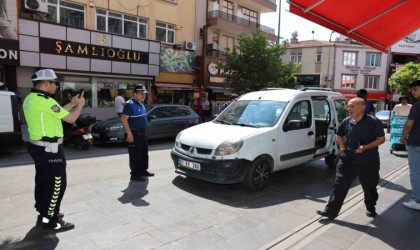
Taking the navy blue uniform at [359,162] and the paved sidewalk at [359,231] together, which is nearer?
the paved sidewalk at [359,231]

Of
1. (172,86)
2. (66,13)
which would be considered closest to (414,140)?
(66,13)

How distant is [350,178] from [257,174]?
1.75 metres

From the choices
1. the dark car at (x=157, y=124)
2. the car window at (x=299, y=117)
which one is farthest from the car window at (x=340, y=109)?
the dark car at (x=157, y=124)

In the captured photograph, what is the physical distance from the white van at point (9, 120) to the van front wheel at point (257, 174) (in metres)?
6.53

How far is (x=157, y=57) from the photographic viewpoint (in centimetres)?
1920

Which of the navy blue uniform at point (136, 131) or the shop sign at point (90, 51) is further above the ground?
the shop sign at point (90, 51)

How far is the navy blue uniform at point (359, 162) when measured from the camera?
14.2ft

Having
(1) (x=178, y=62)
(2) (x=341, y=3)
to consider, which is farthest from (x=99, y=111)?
(2) (x=341, y=3)

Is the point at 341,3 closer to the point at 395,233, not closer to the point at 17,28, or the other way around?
the point at 395,233

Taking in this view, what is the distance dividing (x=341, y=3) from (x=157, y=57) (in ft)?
48.9

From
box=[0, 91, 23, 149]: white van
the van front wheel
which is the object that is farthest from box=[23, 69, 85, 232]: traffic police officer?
box=[0, 91, 23, 149]: white van

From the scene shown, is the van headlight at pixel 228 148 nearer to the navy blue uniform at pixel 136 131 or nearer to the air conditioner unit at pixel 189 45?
the navy blue uniform at pixel 136 131

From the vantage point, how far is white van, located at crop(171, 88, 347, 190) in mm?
5418

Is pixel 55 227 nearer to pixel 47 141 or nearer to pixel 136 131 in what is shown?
pixel 47 141
